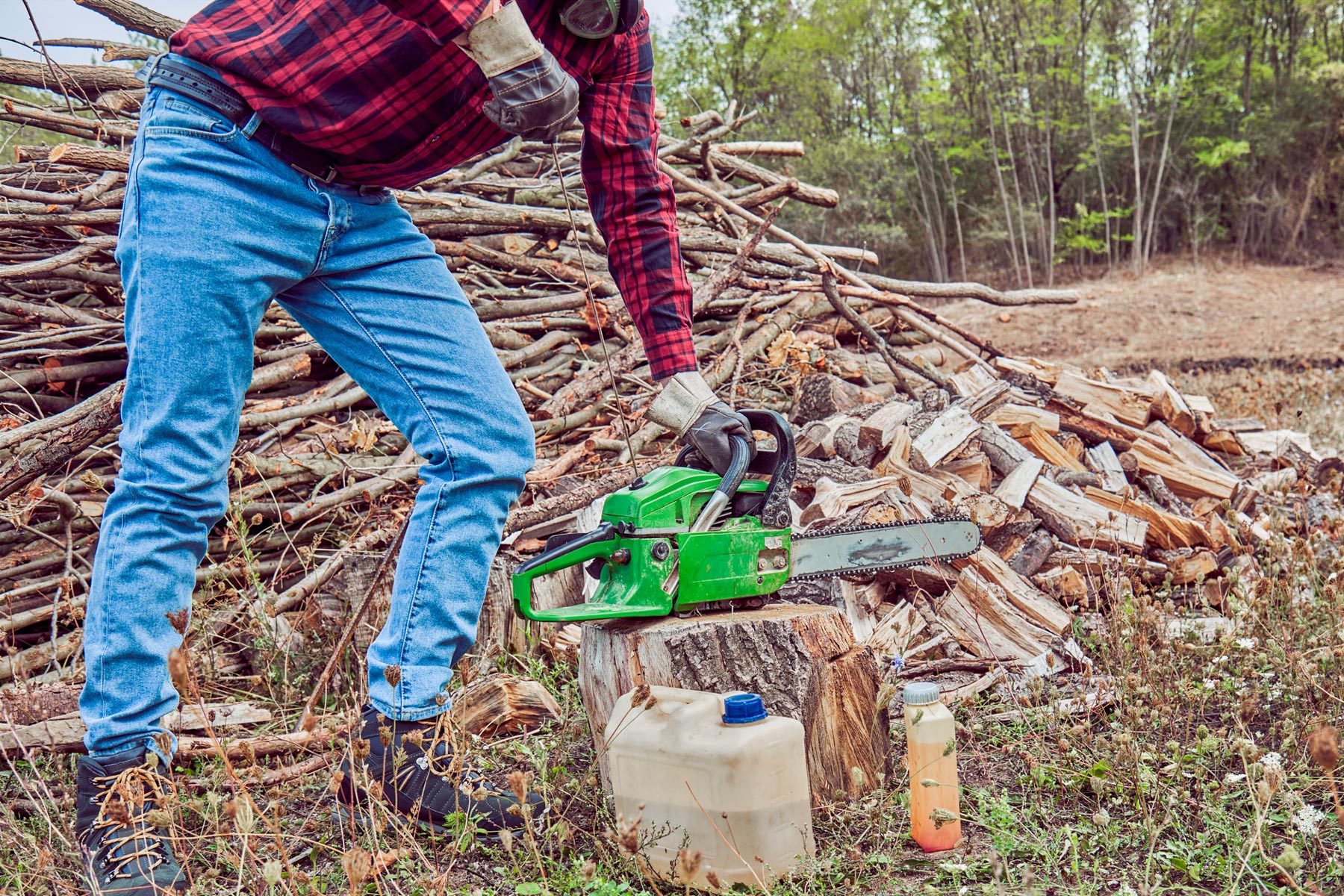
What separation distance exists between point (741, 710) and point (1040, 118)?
83.5 ft

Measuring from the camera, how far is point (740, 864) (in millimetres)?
1828

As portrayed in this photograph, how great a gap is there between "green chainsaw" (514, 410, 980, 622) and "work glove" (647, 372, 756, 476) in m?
0.04

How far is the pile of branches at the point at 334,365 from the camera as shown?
134 inches

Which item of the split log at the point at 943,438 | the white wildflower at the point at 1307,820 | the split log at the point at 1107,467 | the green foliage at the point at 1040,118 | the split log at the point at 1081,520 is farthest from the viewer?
the green foliage at the point at 1040,118

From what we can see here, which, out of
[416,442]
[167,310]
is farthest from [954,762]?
[167,310]

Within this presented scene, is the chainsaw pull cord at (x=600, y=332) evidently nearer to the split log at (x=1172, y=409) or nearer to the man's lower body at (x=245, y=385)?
the man's lower body at (x=245, y=385)

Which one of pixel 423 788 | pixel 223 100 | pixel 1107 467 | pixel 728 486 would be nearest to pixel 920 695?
pixel 728 486

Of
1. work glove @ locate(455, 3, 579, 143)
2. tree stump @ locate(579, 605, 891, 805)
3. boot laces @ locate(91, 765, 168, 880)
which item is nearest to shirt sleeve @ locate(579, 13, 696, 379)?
work glove @ locate(455, 3, 579, 143)

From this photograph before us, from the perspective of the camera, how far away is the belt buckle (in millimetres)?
1961

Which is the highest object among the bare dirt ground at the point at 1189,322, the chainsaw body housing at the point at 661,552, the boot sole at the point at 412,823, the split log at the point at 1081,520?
the chainsaw body housing at the point at 661,552

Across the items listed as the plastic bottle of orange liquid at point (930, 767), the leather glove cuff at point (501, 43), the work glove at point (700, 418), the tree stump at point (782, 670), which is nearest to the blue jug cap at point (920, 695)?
the plastic bottle of orange liquid at point (930, 767)

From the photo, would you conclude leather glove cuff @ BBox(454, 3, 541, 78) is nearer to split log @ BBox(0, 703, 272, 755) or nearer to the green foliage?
split log @ BBox(0, 703, 272, 755)

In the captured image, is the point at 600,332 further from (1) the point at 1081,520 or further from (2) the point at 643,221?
(1) the point at 1081,520

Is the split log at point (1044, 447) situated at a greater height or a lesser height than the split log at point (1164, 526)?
greater
